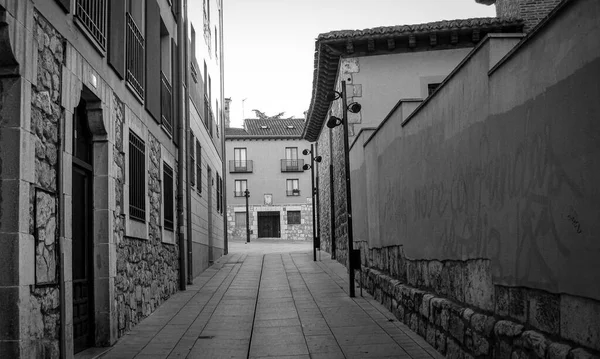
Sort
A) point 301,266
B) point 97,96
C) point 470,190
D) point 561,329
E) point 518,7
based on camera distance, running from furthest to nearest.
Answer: point 301,266 → point 518,7 → point 97,96 → point 470,190 → point 561,329

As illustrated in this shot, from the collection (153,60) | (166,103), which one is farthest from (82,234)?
(166,103)

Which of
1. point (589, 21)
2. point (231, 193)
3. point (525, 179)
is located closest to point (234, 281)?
point (525, 179)

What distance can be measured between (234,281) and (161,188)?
4.20m

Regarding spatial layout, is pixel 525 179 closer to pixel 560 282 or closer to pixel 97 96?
pixel 560 282

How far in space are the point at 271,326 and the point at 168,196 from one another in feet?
15.1

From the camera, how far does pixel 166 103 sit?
41.8 feet

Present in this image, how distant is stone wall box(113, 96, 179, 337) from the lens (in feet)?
27.8

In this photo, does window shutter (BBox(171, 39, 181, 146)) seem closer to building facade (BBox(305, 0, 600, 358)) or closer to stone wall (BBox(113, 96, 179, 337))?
stone wall (BBox(113, 96, 179, 337))

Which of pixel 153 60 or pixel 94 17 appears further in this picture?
pixel 153 60

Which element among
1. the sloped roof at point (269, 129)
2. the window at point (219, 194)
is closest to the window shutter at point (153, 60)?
the window at point (219, 194)

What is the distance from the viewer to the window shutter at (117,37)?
8.34 m

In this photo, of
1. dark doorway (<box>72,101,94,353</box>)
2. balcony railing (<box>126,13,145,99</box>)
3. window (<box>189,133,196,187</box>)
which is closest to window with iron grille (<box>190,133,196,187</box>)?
window (<box>189,133,196,187</box>)

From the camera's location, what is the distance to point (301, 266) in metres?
18.9

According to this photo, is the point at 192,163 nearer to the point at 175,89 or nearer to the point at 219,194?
the point at 175,89
